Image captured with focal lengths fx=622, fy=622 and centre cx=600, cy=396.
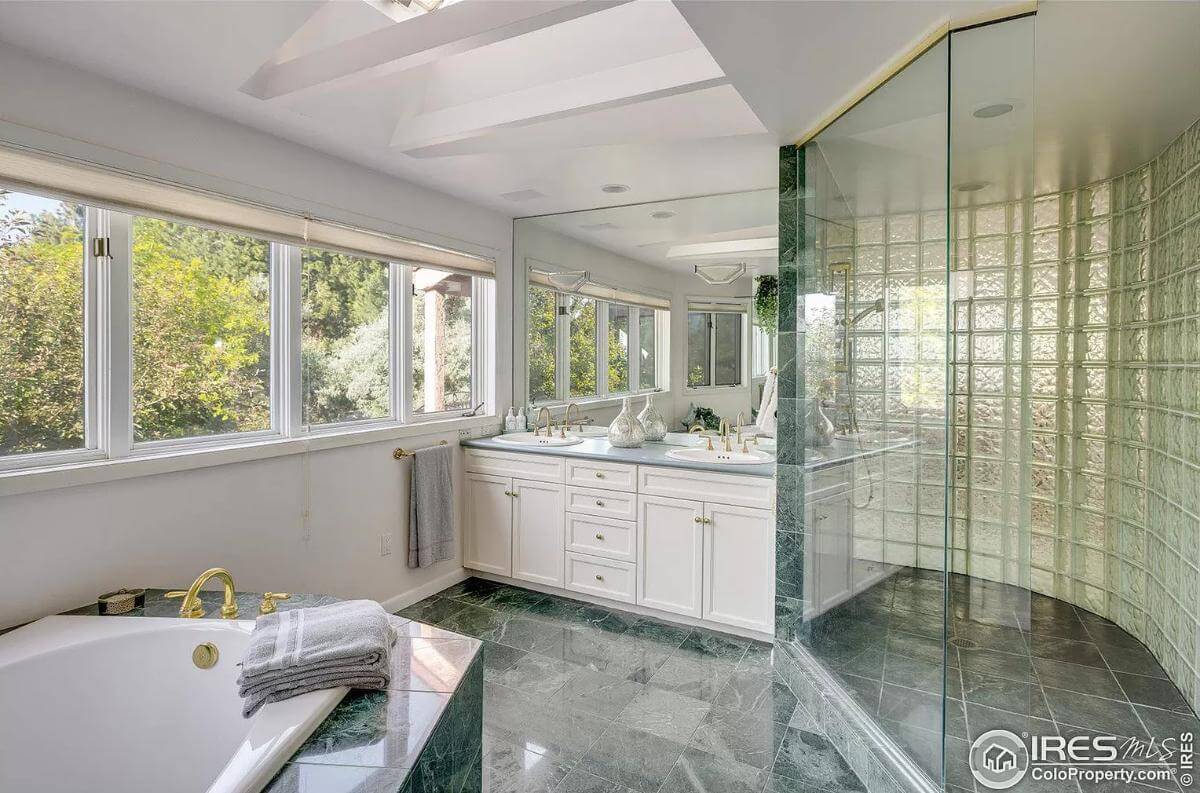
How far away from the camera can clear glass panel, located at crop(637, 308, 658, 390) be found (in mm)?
3676

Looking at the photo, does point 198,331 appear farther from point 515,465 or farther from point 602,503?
point 602,503

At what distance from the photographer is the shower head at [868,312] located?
199cm

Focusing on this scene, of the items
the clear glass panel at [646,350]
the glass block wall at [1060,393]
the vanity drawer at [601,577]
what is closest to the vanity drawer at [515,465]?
the vanity drawer at [601,577]

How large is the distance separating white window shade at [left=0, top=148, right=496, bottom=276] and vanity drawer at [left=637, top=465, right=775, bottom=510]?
1.71 meters

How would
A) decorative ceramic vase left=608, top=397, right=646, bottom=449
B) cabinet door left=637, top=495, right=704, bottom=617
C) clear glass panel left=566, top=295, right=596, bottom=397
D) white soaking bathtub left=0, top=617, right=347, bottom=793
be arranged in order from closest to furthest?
white soaking bathtub left=0, top=617, right=347, bottom=793 < cabinet door left=637, top=495, right=704, bottom=617 < decorative ceramic vase left=608, top=397, right=646, bottom=449 < clear glass panel left=566, top=295, right=596, bottom=397

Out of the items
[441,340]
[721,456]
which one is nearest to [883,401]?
[721,456]

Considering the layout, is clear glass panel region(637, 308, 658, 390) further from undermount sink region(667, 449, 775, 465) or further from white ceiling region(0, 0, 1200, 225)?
white ceiling region(0, 0, 1200, 225)

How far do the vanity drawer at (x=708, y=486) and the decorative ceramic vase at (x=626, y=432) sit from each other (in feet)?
1.12

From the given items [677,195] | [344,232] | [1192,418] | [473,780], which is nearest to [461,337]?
[344,232]

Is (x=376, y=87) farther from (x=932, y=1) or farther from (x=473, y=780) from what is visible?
(x=473, y=780)

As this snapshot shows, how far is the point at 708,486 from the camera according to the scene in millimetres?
3041

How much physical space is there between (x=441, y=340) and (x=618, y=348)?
1.07m

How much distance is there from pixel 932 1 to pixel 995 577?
1528 mm

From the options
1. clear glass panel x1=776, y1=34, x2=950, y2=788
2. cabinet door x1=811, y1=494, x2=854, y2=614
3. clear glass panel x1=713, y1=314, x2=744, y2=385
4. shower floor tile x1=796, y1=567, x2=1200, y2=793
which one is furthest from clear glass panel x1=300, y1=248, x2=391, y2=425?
shower floor tile x1=796, y1=567, x2=1200, y2=793
